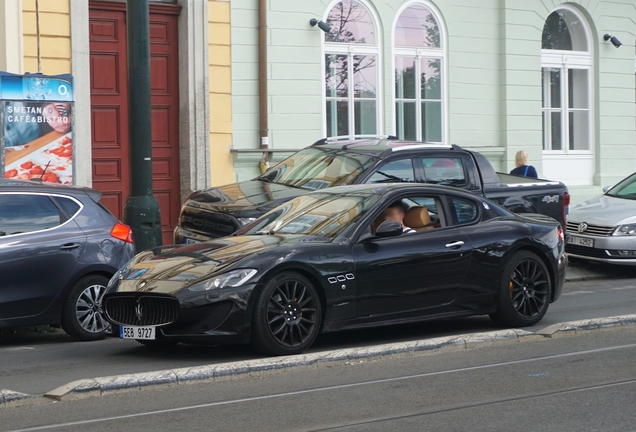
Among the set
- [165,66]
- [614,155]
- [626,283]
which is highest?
[165,66]

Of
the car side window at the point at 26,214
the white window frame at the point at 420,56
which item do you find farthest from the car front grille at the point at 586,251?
the car side window at the point at 26,214

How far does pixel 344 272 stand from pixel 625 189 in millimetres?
9824

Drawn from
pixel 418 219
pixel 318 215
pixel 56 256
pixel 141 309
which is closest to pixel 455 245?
pixel 418 219

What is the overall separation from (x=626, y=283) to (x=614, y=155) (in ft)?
28.1

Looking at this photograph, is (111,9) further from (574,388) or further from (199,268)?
(574,388)

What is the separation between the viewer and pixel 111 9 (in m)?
16.8

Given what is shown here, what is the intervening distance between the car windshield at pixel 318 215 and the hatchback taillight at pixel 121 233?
1.39 meters

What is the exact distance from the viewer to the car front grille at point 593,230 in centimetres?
1555

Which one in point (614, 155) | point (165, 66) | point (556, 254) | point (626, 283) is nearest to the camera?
point (556, 254)

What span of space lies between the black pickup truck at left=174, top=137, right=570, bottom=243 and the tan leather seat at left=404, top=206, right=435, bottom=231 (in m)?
2.38

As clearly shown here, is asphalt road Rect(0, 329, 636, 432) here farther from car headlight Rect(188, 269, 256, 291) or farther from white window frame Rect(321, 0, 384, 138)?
white window frame Rect(321, 0, 384, 138)

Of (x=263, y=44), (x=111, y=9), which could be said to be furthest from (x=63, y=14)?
(x=263, y=44)

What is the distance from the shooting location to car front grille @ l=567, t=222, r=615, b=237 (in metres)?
15.5

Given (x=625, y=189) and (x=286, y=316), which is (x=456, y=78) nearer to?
(x=625, y=189)
